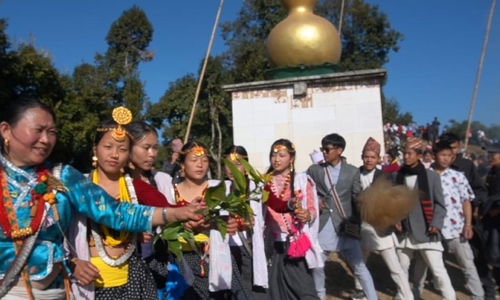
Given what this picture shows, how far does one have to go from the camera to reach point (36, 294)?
7.50ft

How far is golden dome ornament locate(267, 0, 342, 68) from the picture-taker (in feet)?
29.8

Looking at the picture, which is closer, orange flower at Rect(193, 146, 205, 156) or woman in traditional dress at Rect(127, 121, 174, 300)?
woman in traditional dress at Rect(127, 121, 174, 300)

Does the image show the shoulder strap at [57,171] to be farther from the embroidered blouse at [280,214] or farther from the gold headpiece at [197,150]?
the embroidered blouse at [280,214]

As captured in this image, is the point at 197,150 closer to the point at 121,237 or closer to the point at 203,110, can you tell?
the point at 121,237

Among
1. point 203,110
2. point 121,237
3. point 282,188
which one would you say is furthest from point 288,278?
point 203,110

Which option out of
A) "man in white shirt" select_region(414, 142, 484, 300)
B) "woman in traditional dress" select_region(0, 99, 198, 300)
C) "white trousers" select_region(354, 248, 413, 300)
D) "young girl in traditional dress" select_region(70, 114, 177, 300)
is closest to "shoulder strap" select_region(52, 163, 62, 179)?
"woman in traditional dress" select_region(0, 99, 198, 300)

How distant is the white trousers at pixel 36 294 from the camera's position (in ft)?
7.37

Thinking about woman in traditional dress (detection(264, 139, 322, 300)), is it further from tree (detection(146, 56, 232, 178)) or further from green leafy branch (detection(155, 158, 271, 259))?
Result: tree (detection(146, 56, 232, 178))

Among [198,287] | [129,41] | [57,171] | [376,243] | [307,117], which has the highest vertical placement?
[129,41]

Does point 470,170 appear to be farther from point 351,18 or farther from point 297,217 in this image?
point 351,18

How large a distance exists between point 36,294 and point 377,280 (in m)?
5.50

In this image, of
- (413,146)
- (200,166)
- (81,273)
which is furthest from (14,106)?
(413,146)

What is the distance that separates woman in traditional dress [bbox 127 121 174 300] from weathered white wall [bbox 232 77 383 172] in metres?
5.31

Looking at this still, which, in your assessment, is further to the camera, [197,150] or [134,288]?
[197,150]
